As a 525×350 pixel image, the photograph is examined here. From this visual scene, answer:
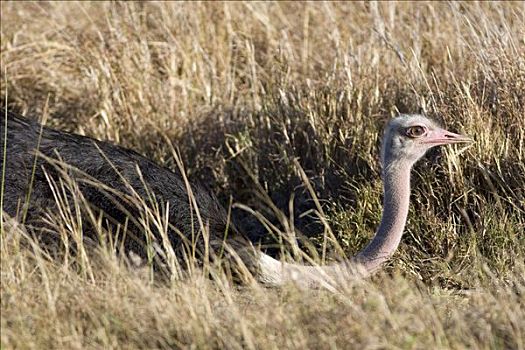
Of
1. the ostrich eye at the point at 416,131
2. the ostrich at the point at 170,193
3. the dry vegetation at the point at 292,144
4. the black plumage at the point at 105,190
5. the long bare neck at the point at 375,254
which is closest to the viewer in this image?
the dry vegetation at the point at 292,144

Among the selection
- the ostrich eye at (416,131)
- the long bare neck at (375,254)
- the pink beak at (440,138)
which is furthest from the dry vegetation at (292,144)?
the ostrich eye at (416,131)

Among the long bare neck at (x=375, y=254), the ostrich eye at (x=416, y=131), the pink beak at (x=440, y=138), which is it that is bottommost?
the long bare neck at (x=375, y=254)

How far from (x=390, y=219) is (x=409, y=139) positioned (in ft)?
1.36

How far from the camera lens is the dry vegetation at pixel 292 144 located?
13.0 ft

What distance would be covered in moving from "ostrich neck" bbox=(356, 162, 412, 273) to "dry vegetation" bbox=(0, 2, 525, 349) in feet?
0.69

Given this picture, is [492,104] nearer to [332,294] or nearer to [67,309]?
[332,294]

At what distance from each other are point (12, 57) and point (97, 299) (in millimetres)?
4362

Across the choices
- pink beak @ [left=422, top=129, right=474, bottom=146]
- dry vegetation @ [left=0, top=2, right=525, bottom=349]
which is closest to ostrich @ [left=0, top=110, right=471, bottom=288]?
pink beak @ [left=422, top=129, right=474, bottom=146]

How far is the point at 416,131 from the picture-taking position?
5.29 m

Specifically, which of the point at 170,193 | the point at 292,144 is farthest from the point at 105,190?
the point at 292,144

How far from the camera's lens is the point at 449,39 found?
747cm

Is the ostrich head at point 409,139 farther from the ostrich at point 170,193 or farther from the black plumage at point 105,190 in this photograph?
the black plumage at point 105,190

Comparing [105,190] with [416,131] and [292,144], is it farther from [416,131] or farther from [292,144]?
[292,144]

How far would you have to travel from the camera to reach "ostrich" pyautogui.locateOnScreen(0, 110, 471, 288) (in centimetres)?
493
